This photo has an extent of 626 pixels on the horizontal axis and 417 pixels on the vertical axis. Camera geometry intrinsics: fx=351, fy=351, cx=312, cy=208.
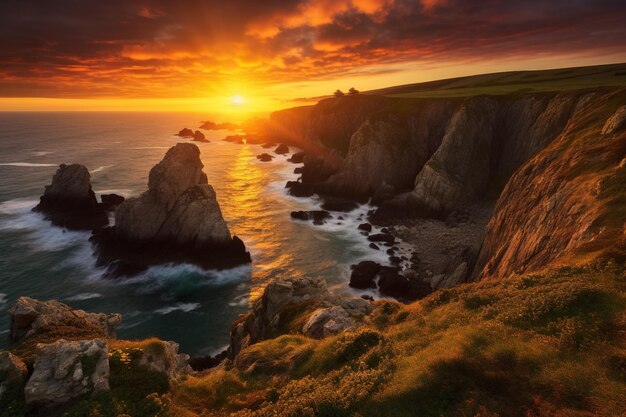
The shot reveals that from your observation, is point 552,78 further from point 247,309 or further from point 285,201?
point 247,309

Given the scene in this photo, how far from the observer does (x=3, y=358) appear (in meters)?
13.7

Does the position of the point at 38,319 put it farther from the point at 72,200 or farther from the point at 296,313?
the point at 72,200

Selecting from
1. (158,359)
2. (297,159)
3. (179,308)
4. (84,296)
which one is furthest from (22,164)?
(158,359)

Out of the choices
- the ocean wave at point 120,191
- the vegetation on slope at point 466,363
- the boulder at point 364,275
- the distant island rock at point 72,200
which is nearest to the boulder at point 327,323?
the vegetation on slope at point 466,363

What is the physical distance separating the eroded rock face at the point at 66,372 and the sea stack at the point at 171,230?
125ft

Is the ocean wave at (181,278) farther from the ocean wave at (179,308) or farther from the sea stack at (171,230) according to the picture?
the ocean wave at (179,308)

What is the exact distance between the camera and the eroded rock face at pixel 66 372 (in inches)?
507

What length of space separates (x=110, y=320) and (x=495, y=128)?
76.7 meters

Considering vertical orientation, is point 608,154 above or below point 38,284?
above

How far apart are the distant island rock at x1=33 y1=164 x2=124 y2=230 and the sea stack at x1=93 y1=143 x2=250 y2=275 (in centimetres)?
1280

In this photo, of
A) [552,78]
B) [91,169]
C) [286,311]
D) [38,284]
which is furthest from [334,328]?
[91,169]

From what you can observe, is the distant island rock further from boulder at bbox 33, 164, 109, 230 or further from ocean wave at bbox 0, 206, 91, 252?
ocean wave at bbox 0, 206, 91, 252

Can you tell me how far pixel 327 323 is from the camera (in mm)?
21969

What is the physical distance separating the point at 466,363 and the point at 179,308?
128 feet
